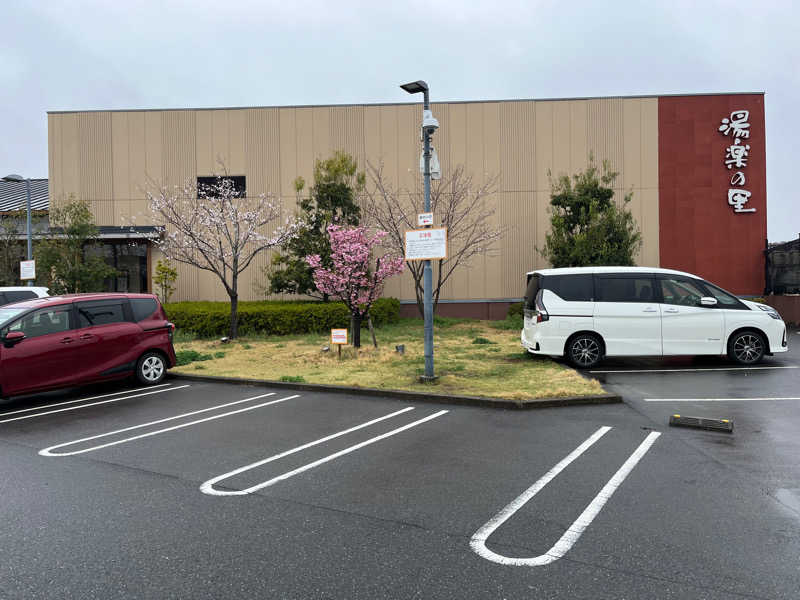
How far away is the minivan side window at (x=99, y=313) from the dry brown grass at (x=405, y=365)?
1753 millimetres

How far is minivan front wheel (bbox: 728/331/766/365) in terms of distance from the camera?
34.5 ft

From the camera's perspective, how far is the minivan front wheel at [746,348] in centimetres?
1052

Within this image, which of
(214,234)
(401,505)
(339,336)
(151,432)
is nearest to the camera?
(401,505)

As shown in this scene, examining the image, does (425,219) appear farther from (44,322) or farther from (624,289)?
(44,322)

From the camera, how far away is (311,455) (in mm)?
5461

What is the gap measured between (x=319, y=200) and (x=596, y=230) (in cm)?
924

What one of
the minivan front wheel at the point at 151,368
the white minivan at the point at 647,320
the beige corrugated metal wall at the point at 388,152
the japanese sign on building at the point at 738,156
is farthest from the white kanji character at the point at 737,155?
the minivan front wheel at the point at 151,368

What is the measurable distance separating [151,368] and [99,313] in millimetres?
1286

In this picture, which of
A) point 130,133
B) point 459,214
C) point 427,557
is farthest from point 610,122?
point 427,557

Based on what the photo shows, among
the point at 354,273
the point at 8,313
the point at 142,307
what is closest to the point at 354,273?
the point at 354,273

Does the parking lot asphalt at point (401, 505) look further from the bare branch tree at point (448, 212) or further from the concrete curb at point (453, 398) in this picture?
the bare branch tree at point (448, 212)

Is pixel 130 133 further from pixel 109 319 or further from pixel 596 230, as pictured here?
pixel 596 230

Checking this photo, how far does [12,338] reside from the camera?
802 cm

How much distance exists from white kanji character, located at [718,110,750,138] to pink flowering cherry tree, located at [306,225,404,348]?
15667 mm
